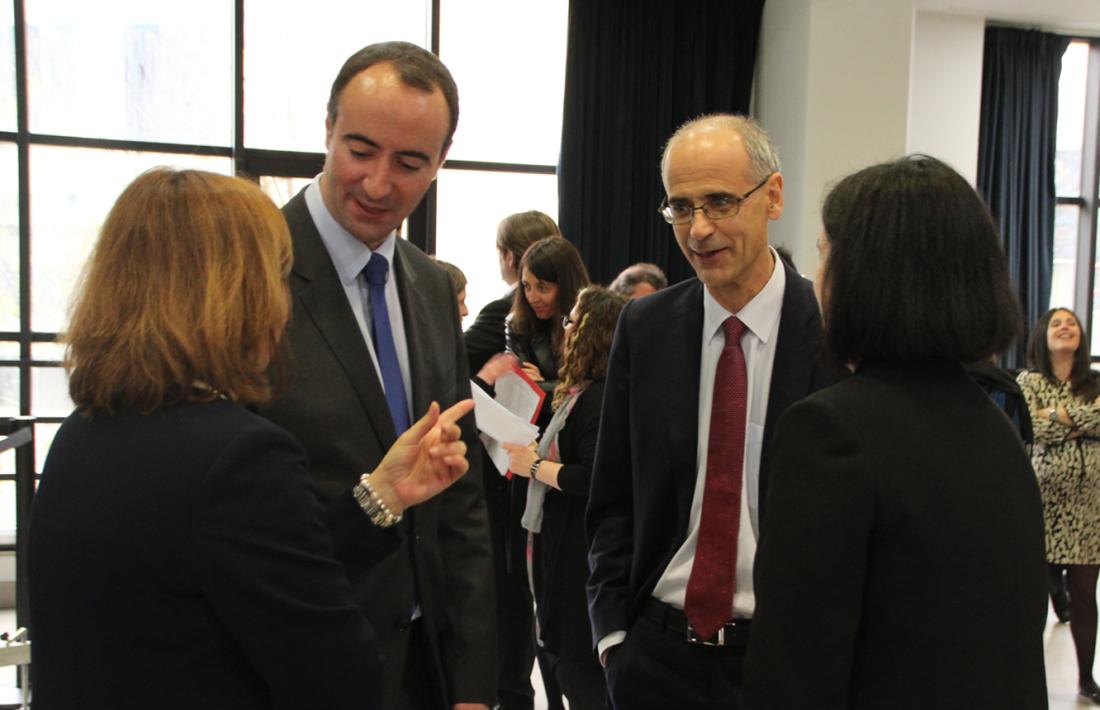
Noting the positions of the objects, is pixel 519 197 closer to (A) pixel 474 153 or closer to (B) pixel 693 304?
(A) pixel 474 153

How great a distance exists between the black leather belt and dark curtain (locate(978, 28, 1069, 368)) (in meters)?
6.47

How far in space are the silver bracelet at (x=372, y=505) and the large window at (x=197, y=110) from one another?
14.0 ft

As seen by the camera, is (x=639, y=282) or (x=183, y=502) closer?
(x=183, y=502)

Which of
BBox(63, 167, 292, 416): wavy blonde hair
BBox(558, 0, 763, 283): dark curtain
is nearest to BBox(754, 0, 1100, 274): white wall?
BBox(558, 0, 763, 283): dark curtain

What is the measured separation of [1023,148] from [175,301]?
7.76 metres

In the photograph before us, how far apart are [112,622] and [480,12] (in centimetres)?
597

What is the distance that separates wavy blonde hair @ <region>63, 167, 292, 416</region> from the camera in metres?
1.11

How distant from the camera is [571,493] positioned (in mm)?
3006

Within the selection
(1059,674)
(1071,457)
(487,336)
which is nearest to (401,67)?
(487,336)

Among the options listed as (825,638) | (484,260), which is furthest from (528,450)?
(484,260)

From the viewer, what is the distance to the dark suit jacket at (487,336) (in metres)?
3.79

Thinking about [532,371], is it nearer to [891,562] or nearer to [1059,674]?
[891,562]

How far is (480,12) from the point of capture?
6.46 m

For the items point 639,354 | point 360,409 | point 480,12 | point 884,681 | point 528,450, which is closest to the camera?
point 884,681
